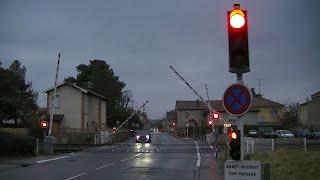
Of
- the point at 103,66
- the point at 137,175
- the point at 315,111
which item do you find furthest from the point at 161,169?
the point at 103,66

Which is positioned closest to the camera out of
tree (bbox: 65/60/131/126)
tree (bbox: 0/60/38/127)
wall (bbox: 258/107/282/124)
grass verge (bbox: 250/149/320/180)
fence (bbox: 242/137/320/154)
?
grass verge (bbox: 250/149/320/180)

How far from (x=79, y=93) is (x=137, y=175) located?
59839 mm

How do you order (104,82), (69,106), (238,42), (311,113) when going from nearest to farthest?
(238,42), (69,106), (311,113), (104,82)

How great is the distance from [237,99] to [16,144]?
32501mm

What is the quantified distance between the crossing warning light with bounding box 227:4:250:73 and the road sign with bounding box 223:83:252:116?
0.35 metres

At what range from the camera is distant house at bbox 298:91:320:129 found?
117012 millimetres

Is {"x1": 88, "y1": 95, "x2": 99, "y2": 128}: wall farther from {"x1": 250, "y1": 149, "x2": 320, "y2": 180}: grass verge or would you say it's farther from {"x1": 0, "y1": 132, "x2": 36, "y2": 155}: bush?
{"x1": 250, "y1": 149, "x2": 320, "y2": 180}: grass verge

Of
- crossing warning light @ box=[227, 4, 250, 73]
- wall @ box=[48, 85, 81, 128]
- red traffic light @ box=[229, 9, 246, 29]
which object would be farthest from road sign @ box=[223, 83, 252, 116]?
wall @ box=[48, 85, 81, 128]

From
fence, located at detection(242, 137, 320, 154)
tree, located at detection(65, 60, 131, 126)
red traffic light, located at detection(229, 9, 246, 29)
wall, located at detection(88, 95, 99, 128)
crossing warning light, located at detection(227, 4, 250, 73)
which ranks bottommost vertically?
fence, located at detection(242, 137, 320, 154)

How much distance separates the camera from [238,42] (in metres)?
10.4

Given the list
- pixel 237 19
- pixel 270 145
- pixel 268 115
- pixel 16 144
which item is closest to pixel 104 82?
pixel 268 115

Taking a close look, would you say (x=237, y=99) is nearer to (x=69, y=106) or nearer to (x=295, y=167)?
(x=295, y=167)

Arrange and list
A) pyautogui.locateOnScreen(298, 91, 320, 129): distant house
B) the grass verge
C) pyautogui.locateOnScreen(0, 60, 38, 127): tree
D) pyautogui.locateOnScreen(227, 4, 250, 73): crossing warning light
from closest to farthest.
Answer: pyautogui.locateOnScreen(227, 4, 250, 73): crossing warning light → the grass verge → pyautogui.locateOnScreen(0, 60, 38, 127): tree → pyautogui.locateOnScreen(298, 91, 320, 129): distant house

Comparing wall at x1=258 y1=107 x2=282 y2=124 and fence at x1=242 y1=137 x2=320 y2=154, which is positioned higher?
wall at x1=258 y1=107 x2=282 y2=124
